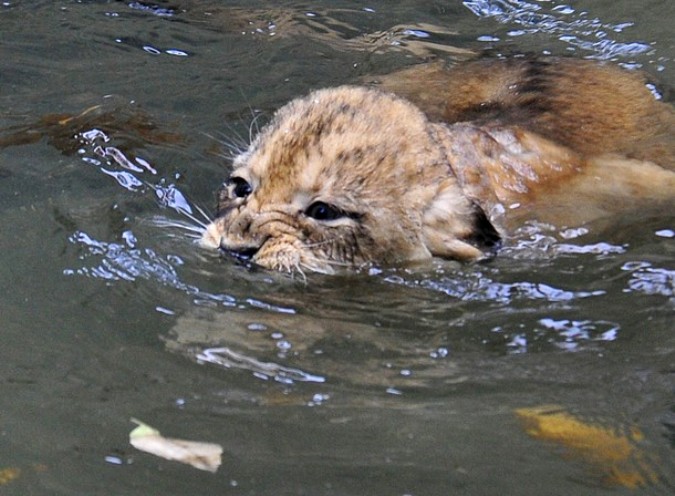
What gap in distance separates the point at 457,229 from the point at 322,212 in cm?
72

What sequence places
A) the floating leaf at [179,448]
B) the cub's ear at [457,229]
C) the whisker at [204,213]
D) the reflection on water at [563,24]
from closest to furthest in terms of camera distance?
the floating leaf at [179,448]
the cub's ear at [457,229]
the whisker at [204,213]
the reflection on water at [563,24]

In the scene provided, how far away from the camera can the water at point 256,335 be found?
13.3 feet

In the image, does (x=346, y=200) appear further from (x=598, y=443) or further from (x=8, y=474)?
(x=8, y=474)

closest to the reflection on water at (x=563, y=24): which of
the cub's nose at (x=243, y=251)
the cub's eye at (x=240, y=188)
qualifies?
the cub's eye at (x=240, y=188)

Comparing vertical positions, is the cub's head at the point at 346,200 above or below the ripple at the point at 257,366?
above

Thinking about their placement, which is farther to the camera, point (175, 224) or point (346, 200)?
point (175, 224)

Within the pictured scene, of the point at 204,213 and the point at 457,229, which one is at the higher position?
the point at 457,229

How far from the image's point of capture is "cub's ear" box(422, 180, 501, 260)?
228 inches

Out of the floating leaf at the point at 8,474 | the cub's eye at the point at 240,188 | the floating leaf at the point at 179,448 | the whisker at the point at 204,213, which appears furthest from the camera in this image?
the whisker at the point at 204,213

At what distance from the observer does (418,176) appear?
19.2 ft

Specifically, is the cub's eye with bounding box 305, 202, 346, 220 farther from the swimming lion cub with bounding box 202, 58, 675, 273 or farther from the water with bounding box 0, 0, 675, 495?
the water with bounding box 0, 0, 675, 495

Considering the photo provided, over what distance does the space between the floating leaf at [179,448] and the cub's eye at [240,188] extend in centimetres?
199

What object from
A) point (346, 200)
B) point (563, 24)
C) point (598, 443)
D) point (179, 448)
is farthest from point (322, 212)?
point (563, 24)

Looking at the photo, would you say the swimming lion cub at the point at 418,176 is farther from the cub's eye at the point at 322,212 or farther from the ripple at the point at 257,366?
the ripple at the point at 257,366
